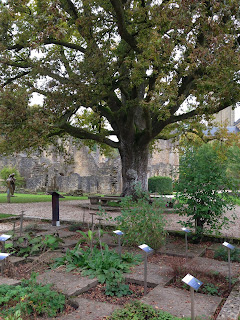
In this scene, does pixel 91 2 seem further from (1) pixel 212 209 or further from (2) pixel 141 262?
(2) pixel 141 262

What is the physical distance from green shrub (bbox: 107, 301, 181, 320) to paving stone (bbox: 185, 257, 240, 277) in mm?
1570

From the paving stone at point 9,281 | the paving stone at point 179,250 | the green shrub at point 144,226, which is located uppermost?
the green shrub at point 144,226

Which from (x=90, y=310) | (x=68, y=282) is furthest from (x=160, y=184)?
(x=90, y=310)

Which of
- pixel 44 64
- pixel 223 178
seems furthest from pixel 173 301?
pixel 44 64

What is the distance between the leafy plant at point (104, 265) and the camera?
12.7 feet

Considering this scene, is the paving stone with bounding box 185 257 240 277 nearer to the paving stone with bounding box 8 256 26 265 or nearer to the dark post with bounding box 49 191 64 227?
the paving stone with bounding box 8 256 26 265

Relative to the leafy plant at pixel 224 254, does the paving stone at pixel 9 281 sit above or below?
above

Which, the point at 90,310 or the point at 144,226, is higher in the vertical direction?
the point at 144,226

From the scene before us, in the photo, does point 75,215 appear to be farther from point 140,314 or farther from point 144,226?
point 140,314

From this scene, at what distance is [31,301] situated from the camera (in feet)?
10.0

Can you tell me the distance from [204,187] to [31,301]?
3.81m

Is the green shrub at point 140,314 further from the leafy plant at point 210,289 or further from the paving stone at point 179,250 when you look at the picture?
the paving stone at point 179,250

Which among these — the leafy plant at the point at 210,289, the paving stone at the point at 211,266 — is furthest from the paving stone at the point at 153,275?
the leafy plant at the point at 210,289

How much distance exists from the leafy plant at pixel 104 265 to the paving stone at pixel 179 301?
0.39 metres
